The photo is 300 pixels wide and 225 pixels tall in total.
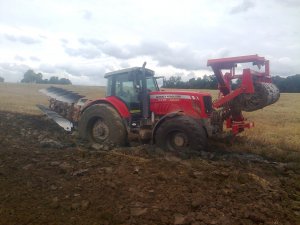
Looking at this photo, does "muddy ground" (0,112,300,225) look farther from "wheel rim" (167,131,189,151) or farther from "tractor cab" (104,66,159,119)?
"tractor cab" (104,66,159,119)

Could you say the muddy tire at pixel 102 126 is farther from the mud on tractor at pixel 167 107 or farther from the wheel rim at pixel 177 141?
the wheel rim at pixel 177 141

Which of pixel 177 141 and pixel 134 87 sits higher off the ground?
pixel 134 87

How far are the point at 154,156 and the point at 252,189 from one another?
9.01ft

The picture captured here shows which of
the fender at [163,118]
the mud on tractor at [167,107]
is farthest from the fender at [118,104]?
the fender at [163,118]

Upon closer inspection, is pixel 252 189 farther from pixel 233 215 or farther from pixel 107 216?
pixel 107 216

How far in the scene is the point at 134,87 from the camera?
1029cm

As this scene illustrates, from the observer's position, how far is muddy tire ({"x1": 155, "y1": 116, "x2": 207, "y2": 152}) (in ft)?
28.9

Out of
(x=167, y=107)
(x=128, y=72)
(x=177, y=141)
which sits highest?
(x=128, y=72)

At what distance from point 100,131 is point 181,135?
8.52ft

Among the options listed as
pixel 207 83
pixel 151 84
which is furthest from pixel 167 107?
pixel 207 83

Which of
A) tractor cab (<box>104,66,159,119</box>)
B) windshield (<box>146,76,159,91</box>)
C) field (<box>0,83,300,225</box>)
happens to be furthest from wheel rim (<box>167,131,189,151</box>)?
windshield (<box>146,76,159,91</box>)

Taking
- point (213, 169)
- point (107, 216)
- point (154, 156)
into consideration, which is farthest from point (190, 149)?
point (107, 216)

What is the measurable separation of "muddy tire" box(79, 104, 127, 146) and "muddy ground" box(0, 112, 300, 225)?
1234 millimetres

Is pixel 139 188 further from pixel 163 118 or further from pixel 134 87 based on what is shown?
pixel 134 87
